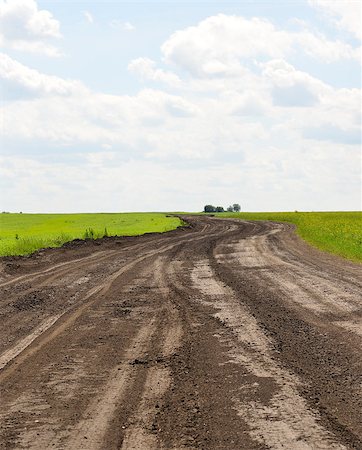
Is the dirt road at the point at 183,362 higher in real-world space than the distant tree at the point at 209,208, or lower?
lower

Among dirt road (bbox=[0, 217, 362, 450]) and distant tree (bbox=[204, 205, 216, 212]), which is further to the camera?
distant tree (bbox=[204, 205, 216, 212])

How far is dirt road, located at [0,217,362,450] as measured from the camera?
604cm

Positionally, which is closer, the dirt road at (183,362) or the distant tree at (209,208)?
the dirt road at (183,362)

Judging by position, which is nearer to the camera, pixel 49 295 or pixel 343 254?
pixel 49 295

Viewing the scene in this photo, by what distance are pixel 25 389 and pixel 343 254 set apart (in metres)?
21.3

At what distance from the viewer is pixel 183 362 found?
8672 mm

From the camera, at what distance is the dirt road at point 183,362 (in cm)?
604

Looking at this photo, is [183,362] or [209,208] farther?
[209,208]

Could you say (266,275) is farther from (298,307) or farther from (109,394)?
(109,394)

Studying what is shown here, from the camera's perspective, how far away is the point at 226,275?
19.0m

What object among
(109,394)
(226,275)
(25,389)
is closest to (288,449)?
(109,394)

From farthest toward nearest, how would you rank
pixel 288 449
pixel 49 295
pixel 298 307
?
pixel 49 295 < pixel 298 307 < pixel 288 449

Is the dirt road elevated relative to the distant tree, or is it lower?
lower

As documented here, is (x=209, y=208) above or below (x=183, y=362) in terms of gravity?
above
